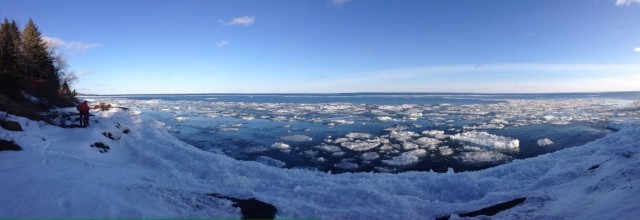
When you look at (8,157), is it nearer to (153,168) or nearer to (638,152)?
(153,168)

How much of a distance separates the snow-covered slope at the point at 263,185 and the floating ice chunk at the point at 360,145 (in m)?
7.48

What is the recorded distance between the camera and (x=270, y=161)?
1909 cm

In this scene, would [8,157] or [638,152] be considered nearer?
[8,157]

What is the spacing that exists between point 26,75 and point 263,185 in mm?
30876

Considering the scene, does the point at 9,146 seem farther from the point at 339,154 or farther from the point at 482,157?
the point at 482,157

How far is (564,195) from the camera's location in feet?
34.4

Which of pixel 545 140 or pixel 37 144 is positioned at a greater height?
pixel 37 144

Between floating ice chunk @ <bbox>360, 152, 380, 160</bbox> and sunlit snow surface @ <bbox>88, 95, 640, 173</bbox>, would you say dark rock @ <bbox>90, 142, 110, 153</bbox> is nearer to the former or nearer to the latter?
sunlit snow surface @ <bbox>88, 95, 640, 173</bbox>


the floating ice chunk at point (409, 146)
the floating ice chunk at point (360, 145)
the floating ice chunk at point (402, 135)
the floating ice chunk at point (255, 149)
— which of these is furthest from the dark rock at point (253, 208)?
the floating ice chunk at point (402, 135)

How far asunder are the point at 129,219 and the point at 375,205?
6176 mm

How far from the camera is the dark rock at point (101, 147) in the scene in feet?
47.2

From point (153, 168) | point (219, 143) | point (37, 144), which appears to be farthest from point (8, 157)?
point (219, 143)

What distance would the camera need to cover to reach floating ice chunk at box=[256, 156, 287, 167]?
60.7 feet

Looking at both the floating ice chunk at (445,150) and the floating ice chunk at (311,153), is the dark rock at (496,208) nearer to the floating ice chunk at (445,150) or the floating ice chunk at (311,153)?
the floating ice chunk at (445,150)
